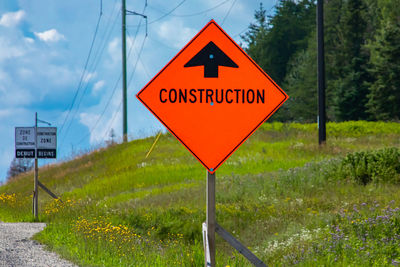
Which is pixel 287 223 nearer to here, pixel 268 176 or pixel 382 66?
pixel 268 176

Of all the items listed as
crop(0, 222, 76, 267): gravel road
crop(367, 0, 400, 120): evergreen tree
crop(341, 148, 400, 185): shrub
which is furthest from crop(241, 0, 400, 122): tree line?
crop(0, 222, 76, 267): gravel road

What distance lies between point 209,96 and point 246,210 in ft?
23.7

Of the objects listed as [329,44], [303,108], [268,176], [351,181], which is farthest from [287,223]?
[329,44]

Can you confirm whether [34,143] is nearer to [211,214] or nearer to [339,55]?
[211,214]

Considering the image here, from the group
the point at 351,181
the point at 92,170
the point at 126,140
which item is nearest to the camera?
the point at 351,181

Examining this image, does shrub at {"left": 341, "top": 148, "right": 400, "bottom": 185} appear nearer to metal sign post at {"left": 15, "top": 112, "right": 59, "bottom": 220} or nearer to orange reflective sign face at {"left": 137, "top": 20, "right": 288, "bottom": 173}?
orange reflective sign face at {"left": 137, "top": 20, "right": 288, "bottom": 173}

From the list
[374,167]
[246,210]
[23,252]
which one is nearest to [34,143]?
[23,252]

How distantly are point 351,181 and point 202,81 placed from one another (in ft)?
33.9

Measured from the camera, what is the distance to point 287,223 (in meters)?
11.1

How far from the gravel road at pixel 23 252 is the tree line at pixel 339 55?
134 feet

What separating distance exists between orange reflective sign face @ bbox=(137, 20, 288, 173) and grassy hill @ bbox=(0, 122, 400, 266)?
90.4 inches

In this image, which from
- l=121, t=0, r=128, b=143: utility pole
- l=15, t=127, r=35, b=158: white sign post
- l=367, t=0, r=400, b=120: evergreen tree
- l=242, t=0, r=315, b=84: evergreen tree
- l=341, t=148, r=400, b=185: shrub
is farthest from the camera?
l=242, t=0, r=315, b=84: evergreen tree

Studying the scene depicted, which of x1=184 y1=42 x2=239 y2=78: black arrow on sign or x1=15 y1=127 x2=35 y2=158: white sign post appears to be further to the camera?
x1=15 y1=127 x2=35 y2=158: white sign post

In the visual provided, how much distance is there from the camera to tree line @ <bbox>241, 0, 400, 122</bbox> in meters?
46.8
